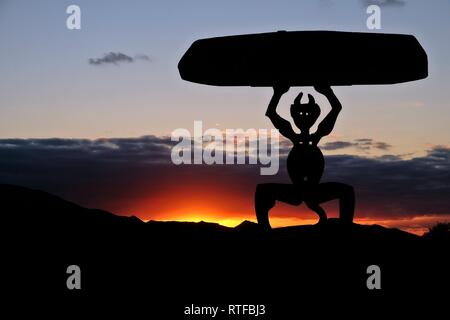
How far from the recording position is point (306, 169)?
10094 millimetres

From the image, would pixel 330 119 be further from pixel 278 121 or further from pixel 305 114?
pixel 278 121

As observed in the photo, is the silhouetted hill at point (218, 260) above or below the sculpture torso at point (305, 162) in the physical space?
below

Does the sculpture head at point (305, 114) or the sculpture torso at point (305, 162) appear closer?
the sculpture torso at point (305, 162)

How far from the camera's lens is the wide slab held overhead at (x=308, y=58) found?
941cm

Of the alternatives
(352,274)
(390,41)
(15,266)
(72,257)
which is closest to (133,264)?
(72,257)

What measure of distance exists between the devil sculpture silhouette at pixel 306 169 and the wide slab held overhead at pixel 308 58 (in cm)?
41

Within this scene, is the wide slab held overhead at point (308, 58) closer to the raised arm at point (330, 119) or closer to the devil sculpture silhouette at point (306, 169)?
the raised arm at point (330, 119)

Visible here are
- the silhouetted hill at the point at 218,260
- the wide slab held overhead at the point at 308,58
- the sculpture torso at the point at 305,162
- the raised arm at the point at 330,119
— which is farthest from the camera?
the raised arm at the point at 330,119

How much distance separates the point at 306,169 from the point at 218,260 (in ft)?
6.65

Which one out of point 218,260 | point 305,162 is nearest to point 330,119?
point 305,162

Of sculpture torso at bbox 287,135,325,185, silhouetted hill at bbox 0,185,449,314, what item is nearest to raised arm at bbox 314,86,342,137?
sculpture torso at bbox 287,135,325,185

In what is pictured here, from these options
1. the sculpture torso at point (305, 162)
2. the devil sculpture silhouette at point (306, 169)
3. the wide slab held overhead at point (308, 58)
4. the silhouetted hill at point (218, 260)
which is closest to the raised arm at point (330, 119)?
the devil sculpture silhouette at point (306, 169)

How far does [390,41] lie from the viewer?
982 centimetres

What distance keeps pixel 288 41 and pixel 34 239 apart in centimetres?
573
